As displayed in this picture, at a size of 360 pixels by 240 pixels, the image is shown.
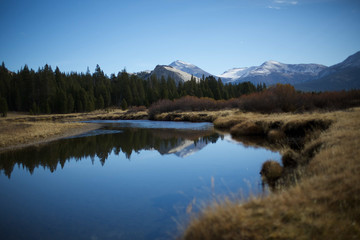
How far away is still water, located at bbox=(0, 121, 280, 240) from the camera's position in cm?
608

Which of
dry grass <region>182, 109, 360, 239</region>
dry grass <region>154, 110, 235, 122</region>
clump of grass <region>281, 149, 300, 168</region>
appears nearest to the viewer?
dry grass <region>182, 109, 360, 239</region>

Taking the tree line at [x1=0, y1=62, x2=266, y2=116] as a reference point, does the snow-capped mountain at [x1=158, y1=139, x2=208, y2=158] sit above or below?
below

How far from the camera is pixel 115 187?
9.41 m

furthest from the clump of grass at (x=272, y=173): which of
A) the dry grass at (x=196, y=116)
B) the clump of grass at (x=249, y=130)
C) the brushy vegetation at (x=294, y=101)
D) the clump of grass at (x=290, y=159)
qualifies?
the dry grass at (x=196, y=116)

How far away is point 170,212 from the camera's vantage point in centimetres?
677

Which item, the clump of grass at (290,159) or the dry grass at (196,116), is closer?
the clump of grass at (290,159)

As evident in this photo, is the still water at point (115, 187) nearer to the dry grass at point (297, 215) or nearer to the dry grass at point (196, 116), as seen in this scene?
the dry grass at point (297, 215)

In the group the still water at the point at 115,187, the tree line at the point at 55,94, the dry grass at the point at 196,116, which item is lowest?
the still water at the point at 115,187

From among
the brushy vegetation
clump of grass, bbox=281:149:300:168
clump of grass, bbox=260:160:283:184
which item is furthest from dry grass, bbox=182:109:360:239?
the brushy vegetation

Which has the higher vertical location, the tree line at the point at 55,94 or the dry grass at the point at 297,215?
the tree line at the point at 55,94

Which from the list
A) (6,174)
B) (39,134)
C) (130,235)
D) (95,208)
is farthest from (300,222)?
(39,134)

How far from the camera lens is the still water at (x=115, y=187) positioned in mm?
6078

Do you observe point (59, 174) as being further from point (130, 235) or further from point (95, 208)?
point (130, 235)

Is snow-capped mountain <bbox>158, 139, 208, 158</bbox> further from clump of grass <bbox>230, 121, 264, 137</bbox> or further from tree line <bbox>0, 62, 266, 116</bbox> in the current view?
tree line <bbox>0, 62, 266, 116</bbox>
